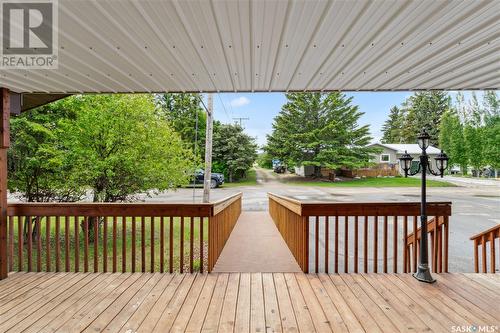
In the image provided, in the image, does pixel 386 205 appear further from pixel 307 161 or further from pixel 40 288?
pixel 307 161

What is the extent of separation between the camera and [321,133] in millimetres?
23000

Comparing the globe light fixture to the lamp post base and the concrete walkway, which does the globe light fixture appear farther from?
the concrete walkway

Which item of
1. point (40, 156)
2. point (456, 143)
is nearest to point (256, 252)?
point (40, 156)

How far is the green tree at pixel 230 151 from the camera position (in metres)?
21.2

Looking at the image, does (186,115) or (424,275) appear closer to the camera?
(424,275)

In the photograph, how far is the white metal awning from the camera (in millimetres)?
1753

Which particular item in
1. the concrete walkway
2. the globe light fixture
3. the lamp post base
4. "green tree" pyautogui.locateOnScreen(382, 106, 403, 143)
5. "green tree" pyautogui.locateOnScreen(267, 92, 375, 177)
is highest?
"green tree" pyautogui.locateOnScreen(382, 106, 403, 143)

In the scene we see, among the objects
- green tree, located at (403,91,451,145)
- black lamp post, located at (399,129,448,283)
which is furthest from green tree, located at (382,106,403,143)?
black lamp post, located at (399,129,448,283)

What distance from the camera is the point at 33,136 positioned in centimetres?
519

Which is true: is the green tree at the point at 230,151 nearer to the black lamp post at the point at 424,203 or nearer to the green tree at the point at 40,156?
the green tree at the point at 40,156

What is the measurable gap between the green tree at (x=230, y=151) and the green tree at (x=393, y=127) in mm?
33085

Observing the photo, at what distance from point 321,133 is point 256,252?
1999 centimetres

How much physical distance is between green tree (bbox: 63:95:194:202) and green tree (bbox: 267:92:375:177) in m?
18.2

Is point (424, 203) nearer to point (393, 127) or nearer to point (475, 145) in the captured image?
point (475, 145)
